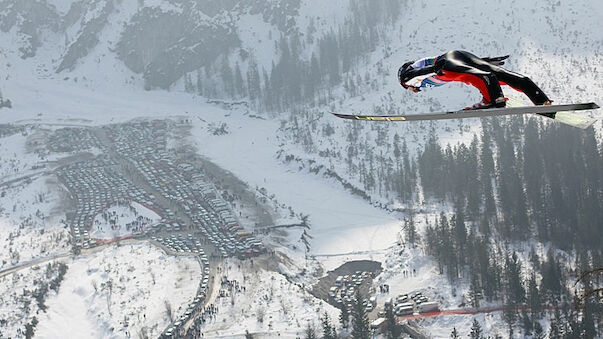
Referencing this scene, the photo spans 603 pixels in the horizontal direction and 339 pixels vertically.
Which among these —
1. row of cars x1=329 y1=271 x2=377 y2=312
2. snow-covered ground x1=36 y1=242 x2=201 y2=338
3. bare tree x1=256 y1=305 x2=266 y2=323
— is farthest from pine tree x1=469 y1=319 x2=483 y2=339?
snow-covered ground x1=36 y1=242 x2=201 y2=338

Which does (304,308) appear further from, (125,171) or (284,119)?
(284,119)

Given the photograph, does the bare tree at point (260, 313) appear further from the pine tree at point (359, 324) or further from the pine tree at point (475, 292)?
the pine tree at point (475, 292)

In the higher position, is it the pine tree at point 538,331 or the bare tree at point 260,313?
the bare tree at point 260,313

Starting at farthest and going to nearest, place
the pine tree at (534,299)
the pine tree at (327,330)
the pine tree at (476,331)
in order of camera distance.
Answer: the pine tree at (534,299) → the pine tree at (476,331) → the pine tree at (327,330)

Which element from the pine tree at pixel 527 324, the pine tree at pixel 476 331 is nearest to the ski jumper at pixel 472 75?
the pine tree at pixel 476 331

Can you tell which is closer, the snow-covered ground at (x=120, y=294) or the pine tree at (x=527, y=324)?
the pine tree at (x=527, y=324)

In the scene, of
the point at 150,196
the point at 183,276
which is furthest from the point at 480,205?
the point at 150,196
